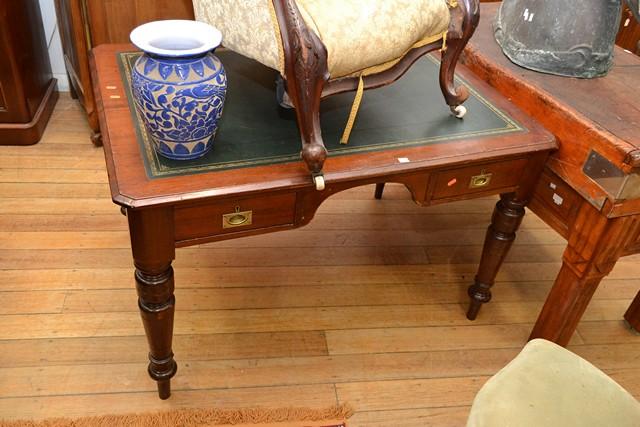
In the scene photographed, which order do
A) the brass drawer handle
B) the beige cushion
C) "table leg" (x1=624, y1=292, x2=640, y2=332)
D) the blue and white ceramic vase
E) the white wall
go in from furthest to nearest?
1. the white wall
2. "table leg" (x1=624, y1=292, x2=640, y2=332)
3. the brass drawer handle
4. the blue and white ceramic vase
5. the beige cushion

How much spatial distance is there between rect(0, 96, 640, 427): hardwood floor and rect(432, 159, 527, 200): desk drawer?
59 cm

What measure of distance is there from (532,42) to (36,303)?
1713 mm

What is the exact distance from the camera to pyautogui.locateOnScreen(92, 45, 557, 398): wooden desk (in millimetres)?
1272

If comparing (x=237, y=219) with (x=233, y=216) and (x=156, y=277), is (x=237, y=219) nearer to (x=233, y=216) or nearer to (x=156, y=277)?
(x=233, y=216)

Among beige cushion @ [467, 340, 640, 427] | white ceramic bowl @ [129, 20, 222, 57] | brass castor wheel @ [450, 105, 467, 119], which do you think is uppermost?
white ceramic bowl @ [129, 20, 222, 57]

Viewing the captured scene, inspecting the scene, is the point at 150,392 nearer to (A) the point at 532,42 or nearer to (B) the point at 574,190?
(B) the point at 574,190

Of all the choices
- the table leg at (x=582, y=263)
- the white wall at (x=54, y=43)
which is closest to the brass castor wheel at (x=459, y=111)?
the table leg at (x=582, y=263)

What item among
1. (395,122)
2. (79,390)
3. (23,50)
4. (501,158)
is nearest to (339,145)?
(395,122)

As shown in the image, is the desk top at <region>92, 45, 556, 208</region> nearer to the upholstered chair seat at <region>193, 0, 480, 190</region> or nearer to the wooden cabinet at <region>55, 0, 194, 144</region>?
the upholstered chair seat at <region>193, 0, 480, 190</region>

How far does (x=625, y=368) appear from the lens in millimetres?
1921

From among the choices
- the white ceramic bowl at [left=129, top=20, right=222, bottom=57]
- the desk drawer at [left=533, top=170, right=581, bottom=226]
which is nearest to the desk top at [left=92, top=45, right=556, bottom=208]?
the desk drawer at [left=533, top=170, right=581, bottom=226]

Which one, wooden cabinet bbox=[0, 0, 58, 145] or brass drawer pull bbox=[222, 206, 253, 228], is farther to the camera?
wooden cabinet bbox=[0, 0, 58, 145]

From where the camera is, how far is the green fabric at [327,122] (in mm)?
1382

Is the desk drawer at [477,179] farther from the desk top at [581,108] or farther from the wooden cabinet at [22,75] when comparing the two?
the wooden cabinet at [22,75]
